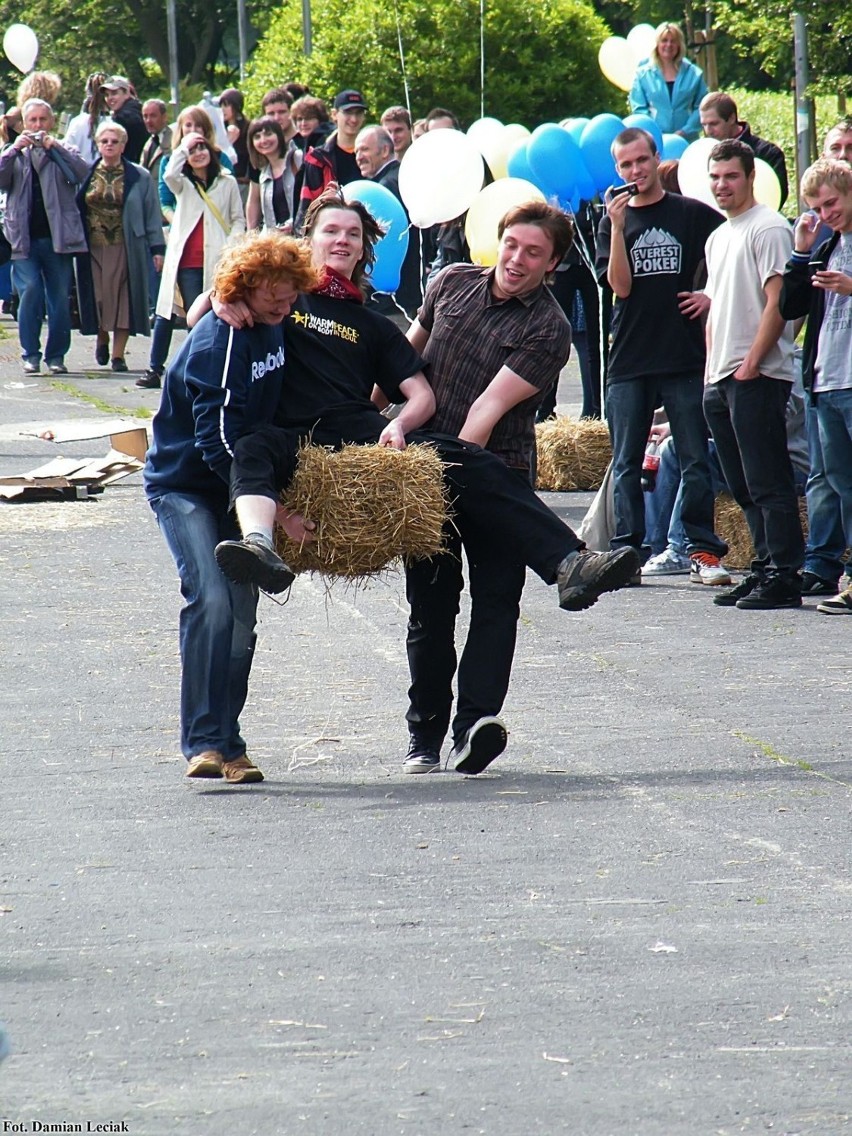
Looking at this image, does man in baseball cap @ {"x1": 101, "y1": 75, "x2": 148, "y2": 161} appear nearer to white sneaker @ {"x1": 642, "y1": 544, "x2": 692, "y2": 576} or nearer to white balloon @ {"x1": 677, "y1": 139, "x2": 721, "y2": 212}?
white balloon @ {"x1": 677, "y1": 139, "x2": 721, "y2": 212}

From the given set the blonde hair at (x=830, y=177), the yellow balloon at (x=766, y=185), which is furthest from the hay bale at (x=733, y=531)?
the yellow balloon at (x=766, y=185)

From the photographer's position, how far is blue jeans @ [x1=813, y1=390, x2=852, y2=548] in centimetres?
920

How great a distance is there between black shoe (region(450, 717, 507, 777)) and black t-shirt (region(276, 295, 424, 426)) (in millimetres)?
1141

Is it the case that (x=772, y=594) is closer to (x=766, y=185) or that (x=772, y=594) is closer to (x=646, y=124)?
(x=766, y=185)

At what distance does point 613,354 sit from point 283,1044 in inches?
252

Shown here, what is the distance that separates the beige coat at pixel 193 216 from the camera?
16328 mm

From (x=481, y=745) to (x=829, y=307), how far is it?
11.8 feet

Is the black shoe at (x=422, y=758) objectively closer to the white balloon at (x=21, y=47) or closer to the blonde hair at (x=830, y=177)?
the blonde hair at (x=830, y=177)

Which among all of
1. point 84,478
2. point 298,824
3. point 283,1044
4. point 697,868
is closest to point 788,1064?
point 283,1044

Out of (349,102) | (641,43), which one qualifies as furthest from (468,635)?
(641,43)

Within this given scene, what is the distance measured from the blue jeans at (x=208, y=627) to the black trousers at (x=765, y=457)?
3.67 m

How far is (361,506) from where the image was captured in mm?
6184

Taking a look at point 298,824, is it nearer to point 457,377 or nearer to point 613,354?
point 457,377

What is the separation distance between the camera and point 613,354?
10055mm
